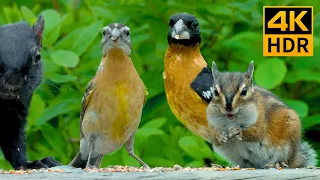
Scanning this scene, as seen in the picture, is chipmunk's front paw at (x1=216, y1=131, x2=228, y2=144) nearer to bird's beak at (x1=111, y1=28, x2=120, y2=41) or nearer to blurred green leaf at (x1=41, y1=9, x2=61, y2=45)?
bird's beak at (x1=111, y1=28, x2=120, y2=41)

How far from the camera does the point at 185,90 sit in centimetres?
523

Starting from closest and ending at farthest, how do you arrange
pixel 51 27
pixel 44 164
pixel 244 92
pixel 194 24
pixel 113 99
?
pixel 113 99, pixel 244 92, pixel 194 24, pixel 44 164, pixel 51 27

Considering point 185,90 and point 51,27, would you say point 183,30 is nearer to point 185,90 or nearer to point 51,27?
point 185,90

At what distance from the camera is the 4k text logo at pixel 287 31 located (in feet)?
20.6

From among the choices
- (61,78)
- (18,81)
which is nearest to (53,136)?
(61,78)

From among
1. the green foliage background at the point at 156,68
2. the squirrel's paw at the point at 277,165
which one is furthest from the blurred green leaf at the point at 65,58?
the squirrel's paw at the point at 277,165

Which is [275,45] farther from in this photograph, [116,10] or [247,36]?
[116,10]

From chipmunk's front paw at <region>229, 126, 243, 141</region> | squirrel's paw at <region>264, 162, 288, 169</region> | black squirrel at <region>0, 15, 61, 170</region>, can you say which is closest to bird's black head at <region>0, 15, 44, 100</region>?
black squirrel at <region>0, 15, 61, 170</region>

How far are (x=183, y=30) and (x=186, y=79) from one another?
0.24 meters

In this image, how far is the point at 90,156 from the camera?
16.6 ft

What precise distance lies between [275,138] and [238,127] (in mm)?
242

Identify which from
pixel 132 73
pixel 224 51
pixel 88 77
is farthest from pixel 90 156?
pixel 224 51

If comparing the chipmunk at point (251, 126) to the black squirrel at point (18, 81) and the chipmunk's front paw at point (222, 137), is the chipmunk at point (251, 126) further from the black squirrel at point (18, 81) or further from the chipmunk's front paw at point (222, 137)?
the black squirrel at point (18, 81)

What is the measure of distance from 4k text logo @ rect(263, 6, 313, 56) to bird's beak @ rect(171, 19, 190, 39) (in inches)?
43.9
